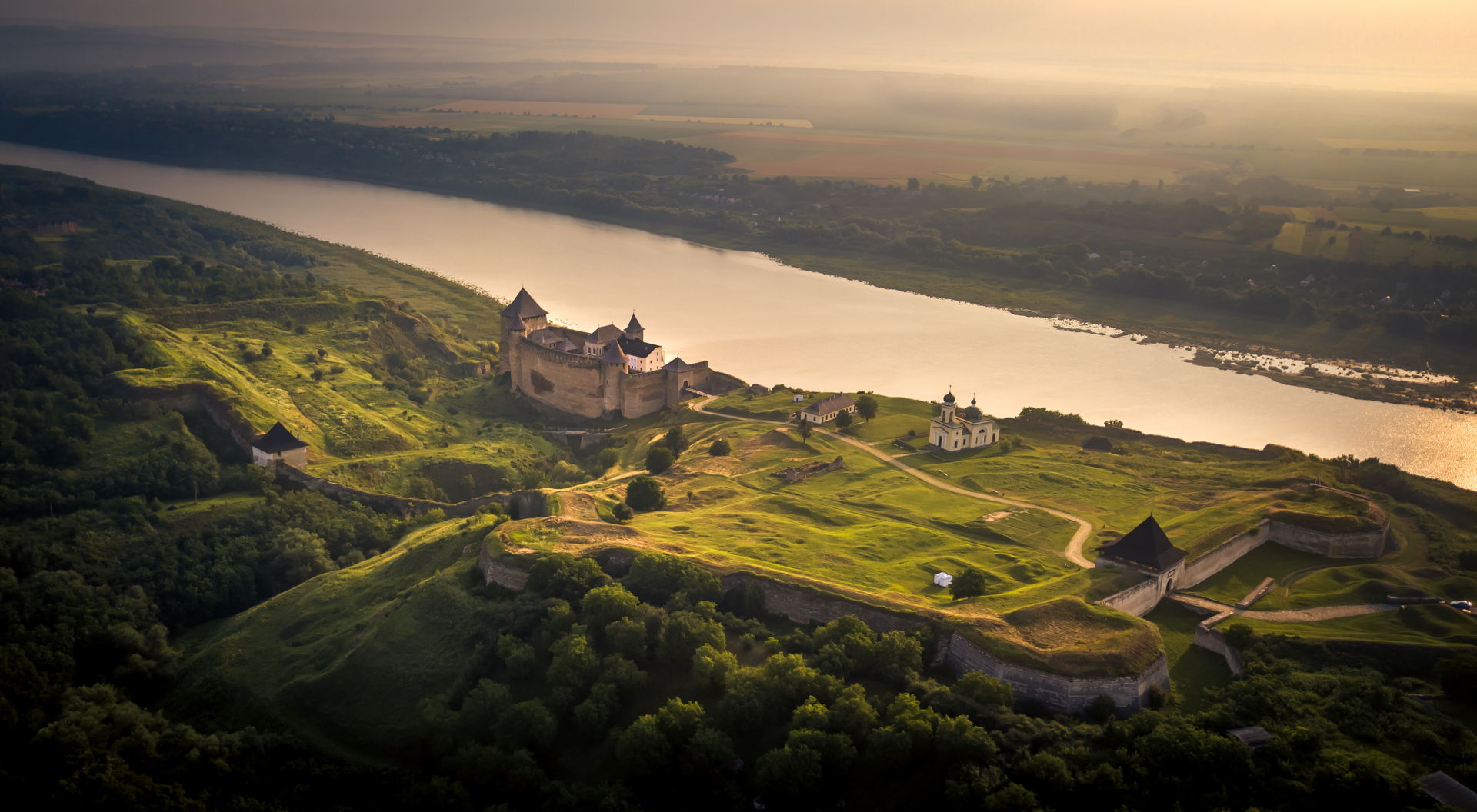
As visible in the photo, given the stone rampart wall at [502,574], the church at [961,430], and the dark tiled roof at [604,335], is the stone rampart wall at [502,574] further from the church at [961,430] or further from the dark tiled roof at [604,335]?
the dark tiled roof at [604,335]

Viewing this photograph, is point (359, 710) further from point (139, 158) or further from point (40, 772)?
point (139, 158)

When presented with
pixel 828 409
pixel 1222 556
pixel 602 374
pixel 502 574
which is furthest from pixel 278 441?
pixel 1222 556

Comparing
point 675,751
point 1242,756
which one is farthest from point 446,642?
point 1242,756

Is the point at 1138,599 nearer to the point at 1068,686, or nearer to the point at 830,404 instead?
the point at 1068,686

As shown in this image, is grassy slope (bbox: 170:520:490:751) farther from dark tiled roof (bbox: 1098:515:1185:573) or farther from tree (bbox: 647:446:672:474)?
dark tiled roof (bbox: 1098:515:1185:573)

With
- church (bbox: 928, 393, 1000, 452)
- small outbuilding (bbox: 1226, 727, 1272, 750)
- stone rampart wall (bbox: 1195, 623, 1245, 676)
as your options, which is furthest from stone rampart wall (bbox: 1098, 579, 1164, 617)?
church (bbox: 928, 393, 1000, 452)

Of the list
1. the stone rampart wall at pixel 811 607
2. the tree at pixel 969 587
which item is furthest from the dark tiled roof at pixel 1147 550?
the stone rampart wall at pixel 811 607
